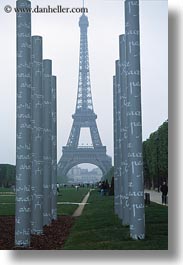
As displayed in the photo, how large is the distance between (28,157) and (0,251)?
221 centimetres

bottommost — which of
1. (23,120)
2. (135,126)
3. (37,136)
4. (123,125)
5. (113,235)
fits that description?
(113,235)

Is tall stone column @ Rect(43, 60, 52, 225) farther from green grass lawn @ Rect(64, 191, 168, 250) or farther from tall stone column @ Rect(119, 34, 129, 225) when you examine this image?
tall stone column @ Rect(119, 34, 129, 225)

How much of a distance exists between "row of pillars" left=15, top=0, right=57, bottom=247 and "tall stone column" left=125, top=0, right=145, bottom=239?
90.0 inches

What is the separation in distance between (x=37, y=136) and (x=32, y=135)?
194mm

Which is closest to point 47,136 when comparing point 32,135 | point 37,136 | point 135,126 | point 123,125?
point 37,136

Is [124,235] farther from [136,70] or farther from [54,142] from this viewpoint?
[54,142]

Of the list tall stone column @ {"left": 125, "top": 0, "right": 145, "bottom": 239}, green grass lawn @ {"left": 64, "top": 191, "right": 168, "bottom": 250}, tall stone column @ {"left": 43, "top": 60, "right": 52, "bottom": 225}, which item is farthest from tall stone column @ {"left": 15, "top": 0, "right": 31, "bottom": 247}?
tall stone column @ {"left": 43, "top": 60, "right": 52, "bottom": 225}

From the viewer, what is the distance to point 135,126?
41.8ft

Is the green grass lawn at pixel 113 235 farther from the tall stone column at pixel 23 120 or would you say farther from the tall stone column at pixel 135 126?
the tall stone column at pixel 23 120

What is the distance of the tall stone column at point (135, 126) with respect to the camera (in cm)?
1261

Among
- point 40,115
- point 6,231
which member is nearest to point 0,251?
point 6,231

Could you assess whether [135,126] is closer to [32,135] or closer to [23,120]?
[23,120]

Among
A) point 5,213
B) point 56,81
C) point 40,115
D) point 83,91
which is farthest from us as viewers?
point 83,91

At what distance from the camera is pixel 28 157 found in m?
12.8
